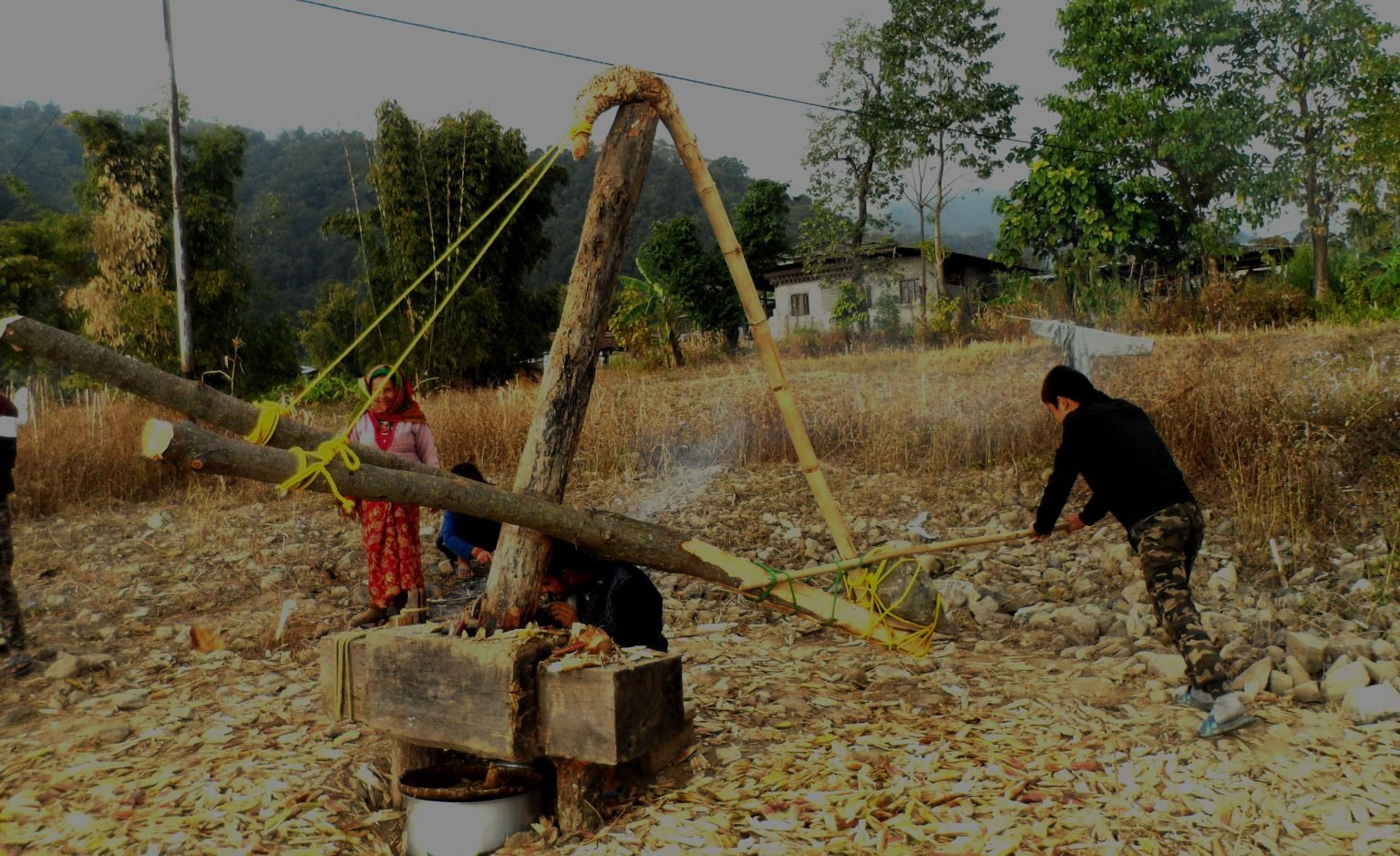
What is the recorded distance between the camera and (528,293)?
2311 centimetres

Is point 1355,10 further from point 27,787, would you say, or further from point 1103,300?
point 27,787

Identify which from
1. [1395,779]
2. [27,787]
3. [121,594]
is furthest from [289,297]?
[1395,779]

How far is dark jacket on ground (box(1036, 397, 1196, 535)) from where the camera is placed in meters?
4.06

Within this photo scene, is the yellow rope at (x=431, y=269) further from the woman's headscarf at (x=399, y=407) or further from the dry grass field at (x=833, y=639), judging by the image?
the woman's headscarf at (x=399, y=407)

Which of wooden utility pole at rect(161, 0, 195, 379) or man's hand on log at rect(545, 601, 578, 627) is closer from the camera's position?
man's hand on log at rect(545, 601, 578, 627)

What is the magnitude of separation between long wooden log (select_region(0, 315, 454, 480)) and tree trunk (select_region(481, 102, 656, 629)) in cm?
74

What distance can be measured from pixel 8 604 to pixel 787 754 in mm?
4394

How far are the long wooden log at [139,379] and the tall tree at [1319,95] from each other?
1745 cm

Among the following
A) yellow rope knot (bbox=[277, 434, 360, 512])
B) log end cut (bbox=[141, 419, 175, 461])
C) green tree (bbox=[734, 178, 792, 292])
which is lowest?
yellow rope knot (bbox=[277, 434, 360, 512])

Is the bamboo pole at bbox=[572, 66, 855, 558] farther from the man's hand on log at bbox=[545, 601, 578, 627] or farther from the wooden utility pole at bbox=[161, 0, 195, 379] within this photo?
the wooden utility pole at bbox=[161, 0, 195, 379]

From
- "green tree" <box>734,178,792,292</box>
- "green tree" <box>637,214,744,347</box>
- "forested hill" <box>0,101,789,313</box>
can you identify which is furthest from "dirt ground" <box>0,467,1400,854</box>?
"forested hill" <box>0,101,789,313</box>

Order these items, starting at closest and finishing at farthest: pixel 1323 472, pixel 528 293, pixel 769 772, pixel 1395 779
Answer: pixel 1395 779 → pixel 769 772 → pixel 1323 472 → pixel 528 293

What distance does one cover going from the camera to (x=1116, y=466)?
4105 mm

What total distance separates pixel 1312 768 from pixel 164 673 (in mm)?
5321
